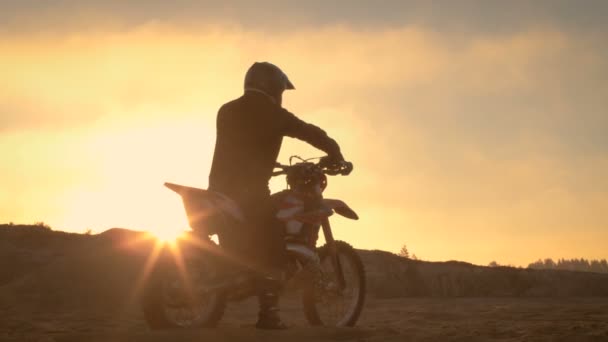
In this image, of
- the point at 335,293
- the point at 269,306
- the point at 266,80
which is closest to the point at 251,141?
the point at 266,80

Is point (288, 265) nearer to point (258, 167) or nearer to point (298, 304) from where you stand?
point (258, 167)

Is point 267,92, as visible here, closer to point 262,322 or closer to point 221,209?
point 221,209

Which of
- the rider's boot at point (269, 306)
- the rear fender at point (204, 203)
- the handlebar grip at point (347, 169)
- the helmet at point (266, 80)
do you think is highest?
the helmet at point (266, 80)

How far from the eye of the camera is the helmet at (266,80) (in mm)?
7863

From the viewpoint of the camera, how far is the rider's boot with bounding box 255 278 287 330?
743 cm

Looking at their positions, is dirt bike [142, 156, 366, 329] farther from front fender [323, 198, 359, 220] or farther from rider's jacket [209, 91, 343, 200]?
rider's jacket [209, 91, 343, 200]

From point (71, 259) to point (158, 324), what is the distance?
8145 millimetres

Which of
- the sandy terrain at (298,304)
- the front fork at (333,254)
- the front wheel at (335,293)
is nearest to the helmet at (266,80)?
the front fork at (333,254)

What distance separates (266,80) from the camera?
7.88m

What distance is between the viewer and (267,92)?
25.8 ft

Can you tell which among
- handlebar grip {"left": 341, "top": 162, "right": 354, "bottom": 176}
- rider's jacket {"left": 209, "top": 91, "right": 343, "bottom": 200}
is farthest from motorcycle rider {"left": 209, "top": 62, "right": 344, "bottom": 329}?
handlebar grip {"left": 341, "top": 162, "right": 354, "bottom": 176}

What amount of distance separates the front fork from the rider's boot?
3.24 ft

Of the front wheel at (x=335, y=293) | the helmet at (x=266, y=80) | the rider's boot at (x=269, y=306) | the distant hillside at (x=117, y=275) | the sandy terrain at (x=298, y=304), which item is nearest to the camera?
the sandy terrain at (x=298, y=304)

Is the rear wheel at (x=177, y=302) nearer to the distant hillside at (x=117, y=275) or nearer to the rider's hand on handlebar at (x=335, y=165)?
the rider's hand on handlebar at (x=335, y=165)
